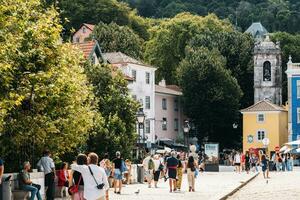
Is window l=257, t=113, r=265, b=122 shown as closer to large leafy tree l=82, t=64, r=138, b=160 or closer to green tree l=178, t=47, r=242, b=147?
green tree l=178, t=47, r=242, b=147

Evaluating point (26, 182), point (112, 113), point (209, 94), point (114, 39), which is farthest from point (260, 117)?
point (26, 182)

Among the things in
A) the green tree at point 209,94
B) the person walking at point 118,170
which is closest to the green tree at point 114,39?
the green tree at point 209,94

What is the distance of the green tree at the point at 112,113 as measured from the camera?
1737 inches

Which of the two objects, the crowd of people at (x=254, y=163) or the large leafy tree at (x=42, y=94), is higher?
the large leafy tree at (x=42, y=94)

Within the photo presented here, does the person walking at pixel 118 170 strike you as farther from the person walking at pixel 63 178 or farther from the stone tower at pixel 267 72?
the stone tower at pixel 267 72

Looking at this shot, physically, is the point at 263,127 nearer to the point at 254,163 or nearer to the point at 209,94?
the point at 209,94

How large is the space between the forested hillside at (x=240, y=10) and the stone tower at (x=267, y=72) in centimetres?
5847

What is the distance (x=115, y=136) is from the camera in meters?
44.4

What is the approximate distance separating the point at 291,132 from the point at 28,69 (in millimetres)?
72129

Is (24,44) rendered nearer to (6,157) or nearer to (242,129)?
(6,157)

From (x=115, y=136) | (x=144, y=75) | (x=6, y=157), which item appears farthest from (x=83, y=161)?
(x=144, y=75)

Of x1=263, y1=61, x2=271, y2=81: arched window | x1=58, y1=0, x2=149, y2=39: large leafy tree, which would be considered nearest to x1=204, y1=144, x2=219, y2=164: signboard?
x1=263, y1=61, x2=271, y2=81: arched window

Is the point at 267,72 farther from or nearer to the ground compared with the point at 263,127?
farther from the ground

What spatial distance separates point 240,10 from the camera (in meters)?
186
